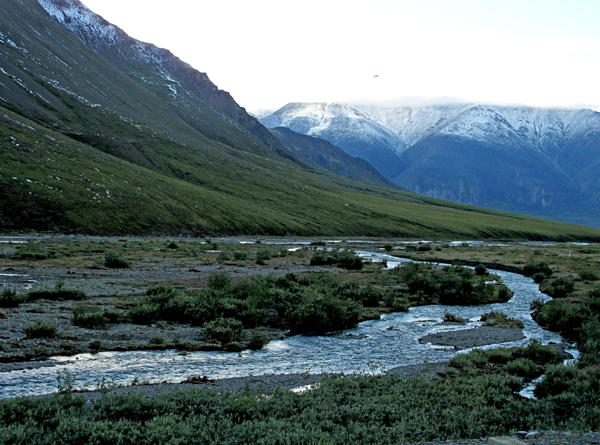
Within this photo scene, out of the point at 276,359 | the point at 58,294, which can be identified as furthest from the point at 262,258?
the point at 276,359

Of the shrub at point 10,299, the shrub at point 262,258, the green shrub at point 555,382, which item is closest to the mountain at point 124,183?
the shrub at point 262,258

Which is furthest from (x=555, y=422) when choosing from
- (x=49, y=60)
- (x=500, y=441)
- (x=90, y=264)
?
(x=49, y=60)

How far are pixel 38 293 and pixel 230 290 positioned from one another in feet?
36.4

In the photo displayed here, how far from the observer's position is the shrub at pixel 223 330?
78.5 ft

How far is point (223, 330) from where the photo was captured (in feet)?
78.9

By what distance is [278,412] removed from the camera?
14609 mm

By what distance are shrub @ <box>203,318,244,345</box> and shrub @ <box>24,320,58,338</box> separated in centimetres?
663

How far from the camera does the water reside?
1766 centimetres

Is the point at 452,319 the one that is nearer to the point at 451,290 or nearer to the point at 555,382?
the point at 451,290

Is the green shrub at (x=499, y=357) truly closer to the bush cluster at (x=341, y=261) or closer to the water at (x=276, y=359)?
the water at (x=276, y=359)

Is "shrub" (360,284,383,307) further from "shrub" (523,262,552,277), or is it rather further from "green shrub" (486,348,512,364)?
"shrub" (523,262,552,277)

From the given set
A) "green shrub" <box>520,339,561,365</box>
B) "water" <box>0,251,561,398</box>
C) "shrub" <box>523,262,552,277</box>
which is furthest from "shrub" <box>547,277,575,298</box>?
"green shrub" <box>520,339,561,365</box>

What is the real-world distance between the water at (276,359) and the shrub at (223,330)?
1.60m

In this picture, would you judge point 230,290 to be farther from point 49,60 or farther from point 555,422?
point 49,60
